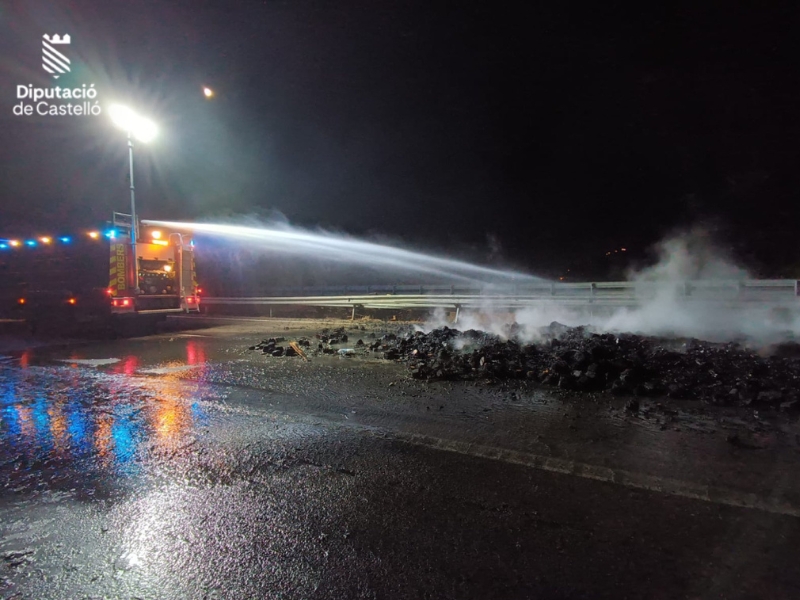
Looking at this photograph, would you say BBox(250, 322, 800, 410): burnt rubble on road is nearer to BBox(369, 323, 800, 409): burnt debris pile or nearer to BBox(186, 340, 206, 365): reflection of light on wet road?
BBox(369, 323, 800, 409): burnt debris pile

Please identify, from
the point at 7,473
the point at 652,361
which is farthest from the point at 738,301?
the point at 7,473

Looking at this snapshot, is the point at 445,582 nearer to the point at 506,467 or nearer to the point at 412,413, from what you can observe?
the point at 506,467

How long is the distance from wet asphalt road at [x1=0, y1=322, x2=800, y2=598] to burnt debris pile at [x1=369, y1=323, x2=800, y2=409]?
1.80 ft

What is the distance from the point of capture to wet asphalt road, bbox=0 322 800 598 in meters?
2.38

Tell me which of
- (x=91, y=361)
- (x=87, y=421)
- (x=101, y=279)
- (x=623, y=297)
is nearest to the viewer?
(x=87, y=421)

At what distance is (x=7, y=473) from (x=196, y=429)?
1514 millimetres

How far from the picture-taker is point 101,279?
41.2 ft

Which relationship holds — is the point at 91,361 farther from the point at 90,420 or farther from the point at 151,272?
the point at 151,272

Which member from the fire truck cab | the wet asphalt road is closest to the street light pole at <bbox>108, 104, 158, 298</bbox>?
the fire truck cab

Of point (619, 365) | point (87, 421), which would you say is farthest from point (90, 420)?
point (619, 365)

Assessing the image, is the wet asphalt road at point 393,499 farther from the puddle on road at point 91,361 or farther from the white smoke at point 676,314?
the white smoke at point 676,314

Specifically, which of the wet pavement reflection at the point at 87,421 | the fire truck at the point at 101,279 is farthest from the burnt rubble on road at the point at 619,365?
the fire truck at the point at 101,279

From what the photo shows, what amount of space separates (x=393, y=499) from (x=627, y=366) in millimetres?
4456

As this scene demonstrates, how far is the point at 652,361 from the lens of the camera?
6.50 meters
